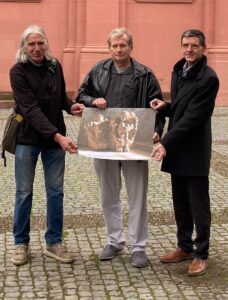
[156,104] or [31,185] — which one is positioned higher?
[156,104]

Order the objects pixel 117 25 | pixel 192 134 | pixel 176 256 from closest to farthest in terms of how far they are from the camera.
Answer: pixel 192 134 < pixel 176 256 < pixel 117 25

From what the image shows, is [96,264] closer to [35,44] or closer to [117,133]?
[117,133]

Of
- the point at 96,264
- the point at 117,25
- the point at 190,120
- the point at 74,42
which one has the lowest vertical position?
the point at 96,264

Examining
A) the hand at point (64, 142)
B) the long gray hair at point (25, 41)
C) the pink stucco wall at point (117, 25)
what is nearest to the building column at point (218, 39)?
the pink stucco wall at point (117, 25)

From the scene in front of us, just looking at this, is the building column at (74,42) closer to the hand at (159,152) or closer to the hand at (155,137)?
the hand at (155,137)

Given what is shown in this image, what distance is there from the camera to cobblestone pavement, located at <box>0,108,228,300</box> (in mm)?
4297

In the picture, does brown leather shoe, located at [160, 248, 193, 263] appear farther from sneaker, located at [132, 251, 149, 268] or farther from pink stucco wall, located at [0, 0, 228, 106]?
pink stucco wall, located at [0, 0, 228, 106]

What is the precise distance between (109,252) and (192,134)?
4.15 ft

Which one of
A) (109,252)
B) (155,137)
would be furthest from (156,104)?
(109,252)

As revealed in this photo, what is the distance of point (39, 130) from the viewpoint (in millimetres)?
4629

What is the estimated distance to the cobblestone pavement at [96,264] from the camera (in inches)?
169

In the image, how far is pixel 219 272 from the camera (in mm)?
4703

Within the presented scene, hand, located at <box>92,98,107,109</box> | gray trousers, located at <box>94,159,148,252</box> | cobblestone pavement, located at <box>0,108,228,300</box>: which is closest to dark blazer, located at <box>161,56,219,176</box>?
gray trousers, located at <box>94,159,148,252</box>

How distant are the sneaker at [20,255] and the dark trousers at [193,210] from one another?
1.29 meters
